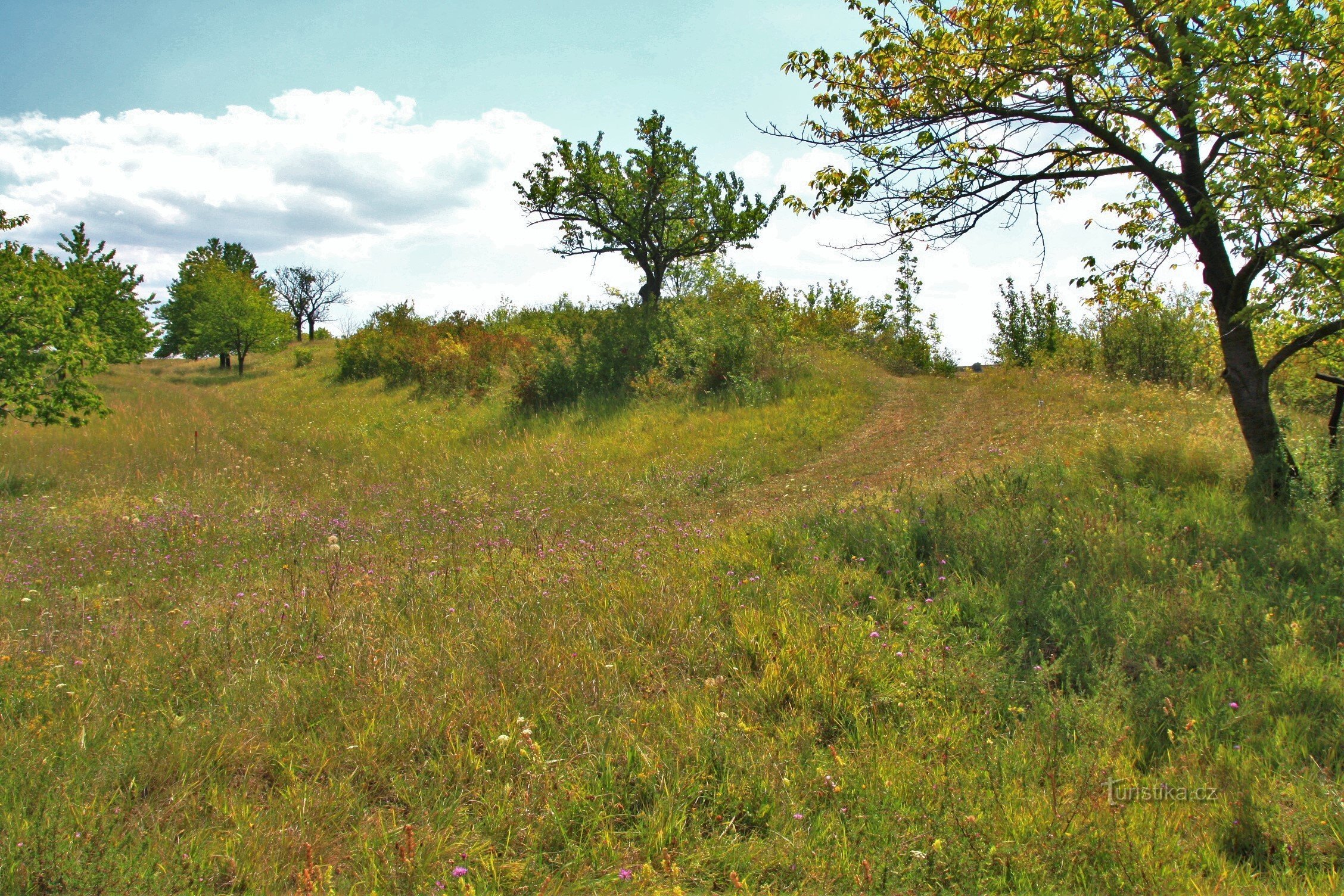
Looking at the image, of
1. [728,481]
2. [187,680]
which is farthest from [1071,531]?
[187,680]

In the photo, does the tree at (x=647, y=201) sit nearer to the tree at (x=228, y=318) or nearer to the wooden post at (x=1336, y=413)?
the wooden post at (x=1336, y=413)

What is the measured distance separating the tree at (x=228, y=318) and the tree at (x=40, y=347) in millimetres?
34563

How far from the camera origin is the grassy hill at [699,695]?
2824 mm

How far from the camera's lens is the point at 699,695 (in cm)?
409

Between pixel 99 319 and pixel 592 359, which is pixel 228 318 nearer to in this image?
pixel 99 319

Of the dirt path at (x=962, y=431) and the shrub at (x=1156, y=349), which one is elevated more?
the shrub at (x=1156, y=349)

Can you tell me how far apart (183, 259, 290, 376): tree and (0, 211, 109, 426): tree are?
34.6 m

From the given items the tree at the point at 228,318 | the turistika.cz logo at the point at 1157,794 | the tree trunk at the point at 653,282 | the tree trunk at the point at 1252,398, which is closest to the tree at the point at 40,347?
the tree trunk at the point at 653,282

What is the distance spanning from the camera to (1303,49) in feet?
20.9

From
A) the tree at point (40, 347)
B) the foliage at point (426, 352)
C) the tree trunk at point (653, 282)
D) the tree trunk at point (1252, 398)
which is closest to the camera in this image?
the tree trunk at point (1252, 398)

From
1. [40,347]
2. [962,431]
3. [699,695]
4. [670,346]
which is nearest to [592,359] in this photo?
[670,346]

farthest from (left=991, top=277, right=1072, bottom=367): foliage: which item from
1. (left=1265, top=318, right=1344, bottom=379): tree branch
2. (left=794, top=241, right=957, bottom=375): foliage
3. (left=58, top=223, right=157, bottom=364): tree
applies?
(left=58, top=223, right=157, bottom=364): tree

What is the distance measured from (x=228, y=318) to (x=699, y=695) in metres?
50.7

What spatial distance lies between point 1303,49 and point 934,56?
3.31m
